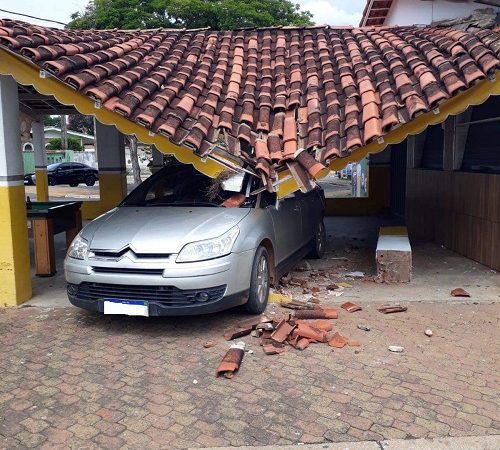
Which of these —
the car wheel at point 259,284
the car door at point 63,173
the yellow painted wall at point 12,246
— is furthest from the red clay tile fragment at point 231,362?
the car door at point 63,173

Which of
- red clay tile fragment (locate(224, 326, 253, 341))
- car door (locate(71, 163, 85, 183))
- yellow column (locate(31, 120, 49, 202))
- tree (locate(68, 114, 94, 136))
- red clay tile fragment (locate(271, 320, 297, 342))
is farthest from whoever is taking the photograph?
tree (locate(68, 114, 94, 136))

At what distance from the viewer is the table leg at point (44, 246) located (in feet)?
24.5

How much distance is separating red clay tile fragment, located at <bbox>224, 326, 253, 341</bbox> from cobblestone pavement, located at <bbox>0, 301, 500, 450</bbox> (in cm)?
8

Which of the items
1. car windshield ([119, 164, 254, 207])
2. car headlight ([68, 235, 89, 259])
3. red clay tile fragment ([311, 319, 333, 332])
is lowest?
red clay tile fragment ([311, 319, 333, 332])

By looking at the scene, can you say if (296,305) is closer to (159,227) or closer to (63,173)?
(159,227)

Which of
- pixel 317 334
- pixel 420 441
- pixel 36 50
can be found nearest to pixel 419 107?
pixel 317 334

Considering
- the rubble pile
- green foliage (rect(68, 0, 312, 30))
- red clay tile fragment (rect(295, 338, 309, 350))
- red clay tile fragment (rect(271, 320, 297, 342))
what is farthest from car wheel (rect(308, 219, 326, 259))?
green foliage (rect(68, 0, 312, 30))

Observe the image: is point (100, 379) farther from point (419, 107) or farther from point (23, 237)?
point (419, 107)

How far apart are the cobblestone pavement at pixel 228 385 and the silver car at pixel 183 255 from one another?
0.39 m

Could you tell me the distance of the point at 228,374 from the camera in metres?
4.25

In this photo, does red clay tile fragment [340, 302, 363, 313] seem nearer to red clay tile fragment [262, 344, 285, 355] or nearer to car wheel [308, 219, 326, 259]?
red clay tile fragment [262, 344, 285, 355]

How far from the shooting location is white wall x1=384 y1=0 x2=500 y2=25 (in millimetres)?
10180

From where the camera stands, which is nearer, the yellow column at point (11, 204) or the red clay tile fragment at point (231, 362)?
the red clay tile fragment at point (231, 362)

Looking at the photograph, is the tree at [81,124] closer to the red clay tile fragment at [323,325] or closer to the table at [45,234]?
the table at [45,234]
